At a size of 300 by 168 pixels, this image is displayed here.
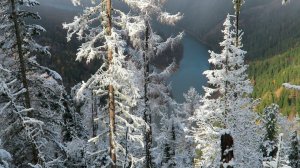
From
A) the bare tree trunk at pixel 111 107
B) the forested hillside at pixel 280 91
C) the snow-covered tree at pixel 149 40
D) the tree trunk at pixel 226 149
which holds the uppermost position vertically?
the forested hillside at pixel 280 91

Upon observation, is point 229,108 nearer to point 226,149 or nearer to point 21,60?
point 21,60

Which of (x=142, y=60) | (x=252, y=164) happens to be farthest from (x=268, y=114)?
(x=142, y=60)

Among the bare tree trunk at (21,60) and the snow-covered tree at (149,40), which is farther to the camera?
the snow-covered tree at (149,40)

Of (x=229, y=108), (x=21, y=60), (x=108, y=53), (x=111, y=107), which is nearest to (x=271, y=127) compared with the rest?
(x=229, y=108)

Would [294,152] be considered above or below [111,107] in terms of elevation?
below

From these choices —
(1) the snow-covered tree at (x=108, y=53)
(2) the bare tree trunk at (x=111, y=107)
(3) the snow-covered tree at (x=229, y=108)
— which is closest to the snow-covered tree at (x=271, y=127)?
(3) the snow-covered tree at (x=229, y=108)

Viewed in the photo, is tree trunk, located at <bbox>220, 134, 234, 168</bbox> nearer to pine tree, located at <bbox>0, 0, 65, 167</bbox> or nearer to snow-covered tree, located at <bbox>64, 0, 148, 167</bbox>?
snow-covered tree, located at <bbox>64, 0, 148, 167</bbox>

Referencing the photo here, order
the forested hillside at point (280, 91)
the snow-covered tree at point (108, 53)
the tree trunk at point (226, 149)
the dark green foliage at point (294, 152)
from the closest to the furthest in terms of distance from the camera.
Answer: the tree trunk at point (226, 149), the snow-covered tree at point (108, 53), the dark green foliage at point (294, 152), the forested hillside at point (280, 91)

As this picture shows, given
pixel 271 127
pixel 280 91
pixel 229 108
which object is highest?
pixel 280 91

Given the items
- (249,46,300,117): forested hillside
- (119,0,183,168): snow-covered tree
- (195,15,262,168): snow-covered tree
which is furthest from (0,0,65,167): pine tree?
(249,46,300,117): forested hillside

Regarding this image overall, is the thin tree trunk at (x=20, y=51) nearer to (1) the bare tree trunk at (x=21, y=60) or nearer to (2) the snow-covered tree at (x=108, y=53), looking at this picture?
(1) the bare tree trunk at (x=21, y=60)

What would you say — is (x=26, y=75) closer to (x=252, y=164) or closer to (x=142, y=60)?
(x=142, y=60)

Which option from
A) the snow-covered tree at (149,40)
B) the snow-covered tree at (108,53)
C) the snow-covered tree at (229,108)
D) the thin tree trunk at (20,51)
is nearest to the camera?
the snow-covered tree at (108,53)

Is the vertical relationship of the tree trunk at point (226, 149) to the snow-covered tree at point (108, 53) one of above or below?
below
